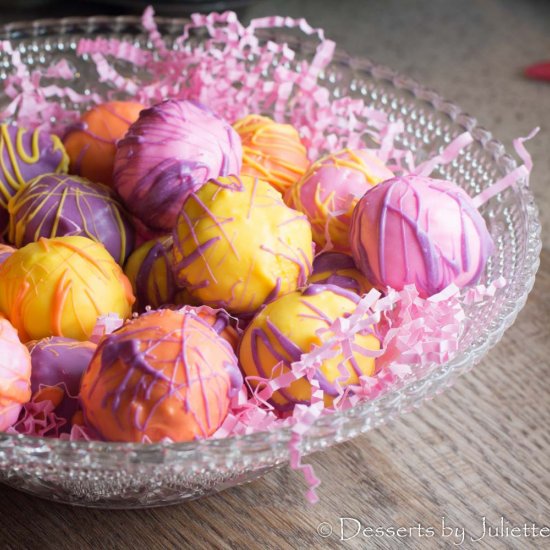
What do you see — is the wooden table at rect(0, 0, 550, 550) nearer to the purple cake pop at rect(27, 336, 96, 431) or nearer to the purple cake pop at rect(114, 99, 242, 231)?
the purple cake pop at rect(27, 336, 96, 431)

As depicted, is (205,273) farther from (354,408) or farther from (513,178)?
(513,178)

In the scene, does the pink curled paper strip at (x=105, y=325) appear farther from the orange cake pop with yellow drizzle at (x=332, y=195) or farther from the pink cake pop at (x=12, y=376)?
the orange cake pop with yellow drizzle at (x=332, y=195)

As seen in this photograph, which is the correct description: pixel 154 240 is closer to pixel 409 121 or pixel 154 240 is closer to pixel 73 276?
pixel 73 276

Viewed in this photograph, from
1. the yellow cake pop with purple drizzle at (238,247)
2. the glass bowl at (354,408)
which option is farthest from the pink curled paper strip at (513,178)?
the yellow cake pop with purple drizzle at (238,247)

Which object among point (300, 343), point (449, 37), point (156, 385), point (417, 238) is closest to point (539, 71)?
point (449, 37)

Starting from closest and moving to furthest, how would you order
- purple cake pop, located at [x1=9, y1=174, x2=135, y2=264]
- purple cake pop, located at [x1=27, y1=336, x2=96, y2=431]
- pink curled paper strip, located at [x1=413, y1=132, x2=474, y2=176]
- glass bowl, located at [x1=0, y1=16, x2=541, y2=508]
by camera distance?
glass bowl, located at [x1=0, y1=16, x2=541, y2=508] → purple cake pop, located at [x1=27, y1=336, x2=96, y2=431] → purple cake pop, located at [x1=9, y1=174, x2=135, y2=264] → pink curled paper strip, located at [x1=413, y1=132, x2=474, y2=176]

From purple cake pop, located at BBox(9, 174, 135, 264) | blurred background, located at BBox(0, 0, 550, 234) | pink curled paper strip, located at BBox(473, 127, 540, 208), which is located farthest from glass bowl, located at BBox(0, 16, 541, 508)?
blurred background, located at BBox(0, 0, 550, 234)
